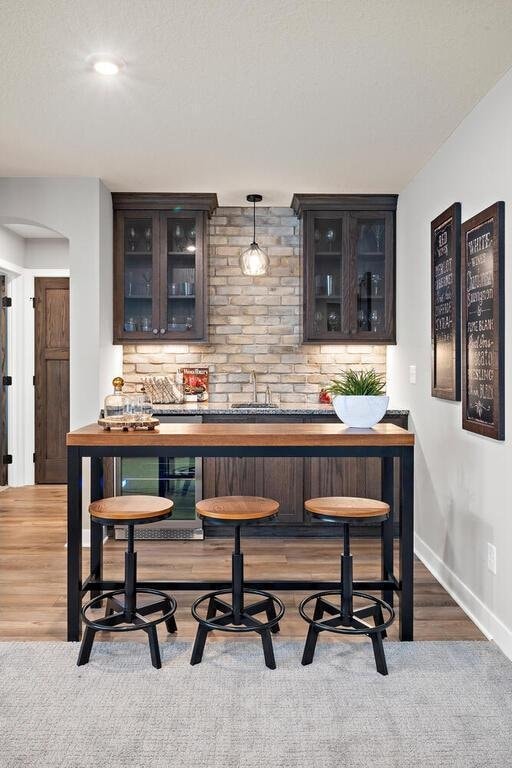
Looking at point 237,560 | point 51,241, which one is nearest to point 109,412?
point 237,560

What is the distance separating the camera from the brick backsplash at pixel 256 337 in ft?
17.5

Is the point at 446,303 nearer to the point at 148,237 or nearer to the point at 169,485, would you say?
the point at 169,485

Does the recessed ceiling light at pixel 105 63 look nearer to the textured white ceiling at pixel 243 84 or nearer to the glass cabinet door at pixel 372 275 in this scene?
the textured white ceiling at pixel 243 84

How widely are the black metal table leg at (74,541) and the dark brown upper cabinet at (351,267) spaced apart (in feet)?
8.68

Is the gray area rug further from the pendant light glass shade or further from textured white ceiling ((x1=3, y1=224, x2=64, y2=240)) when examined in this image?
textured white ceiling ((x1=3, y1=224, x2=64, y2=240))

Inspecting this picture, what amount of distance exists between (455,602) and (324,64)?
2.70m

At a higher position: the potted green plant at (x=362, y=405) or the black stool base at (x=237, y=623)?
the potted green plant at (x=362, y=405)

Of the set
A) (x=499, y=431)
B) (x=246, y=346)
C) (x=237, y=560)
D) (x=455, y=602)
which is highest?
(x=246, y=346)

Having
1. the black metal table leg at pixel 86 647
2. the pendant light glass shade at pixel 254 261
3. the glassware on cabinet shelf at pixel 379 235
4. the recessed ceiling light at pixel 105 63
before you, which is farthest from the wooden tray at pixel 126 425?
the glassware on cabinet shelf at pixel 379 235

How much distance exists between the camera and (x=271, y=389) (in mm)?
5375

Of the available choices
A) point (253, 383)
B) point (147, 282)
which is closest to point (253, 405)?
→ point (253, 383)

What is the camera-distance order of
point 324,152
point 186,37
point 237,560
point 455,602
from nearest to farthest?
point 186,37 → point 237,560 → point 455,602 → point 324,152

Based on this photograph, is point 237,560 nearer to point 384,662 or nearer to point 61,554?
point 384,662

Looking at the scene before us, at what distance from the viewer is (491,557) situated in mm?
2969
